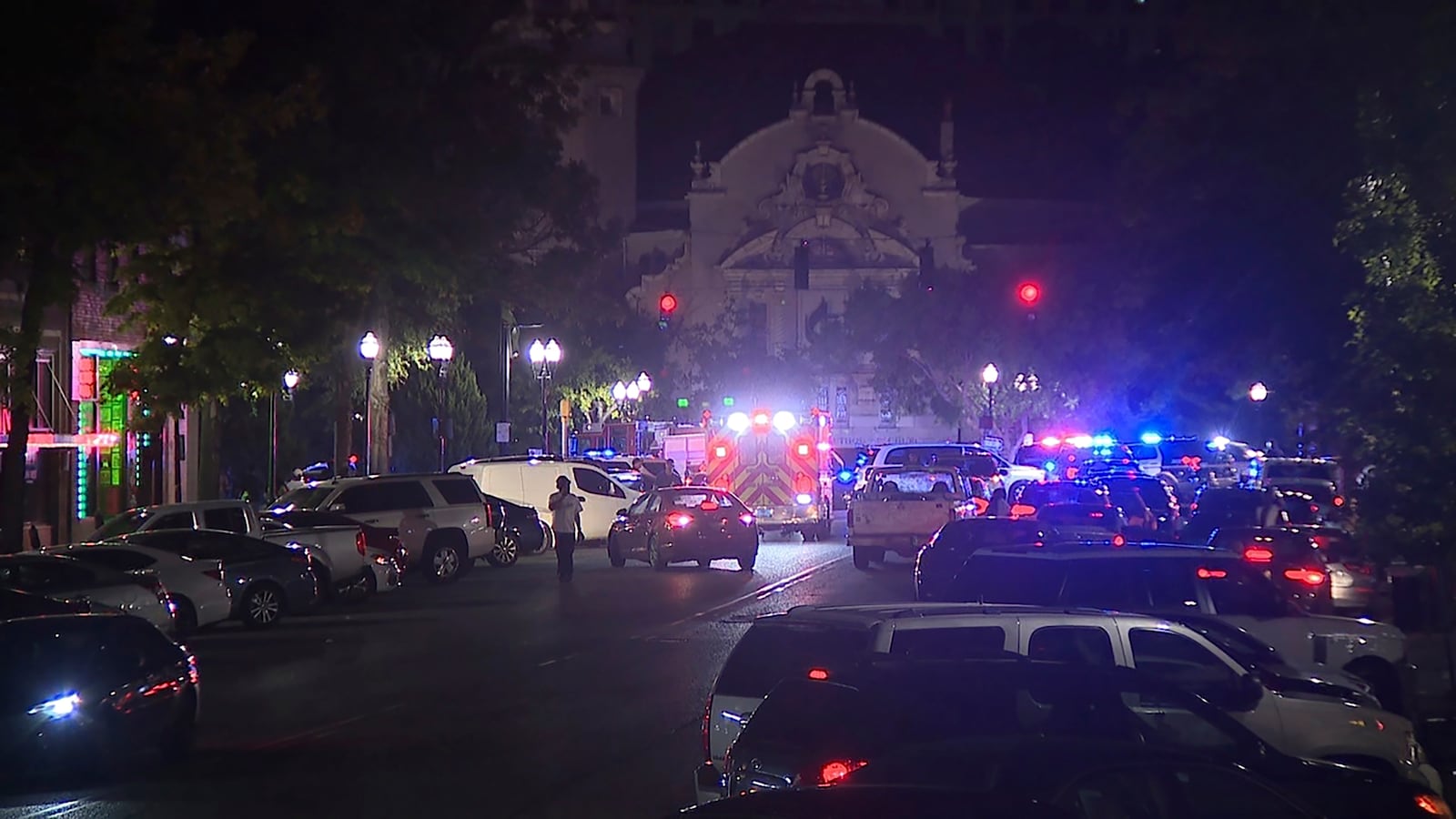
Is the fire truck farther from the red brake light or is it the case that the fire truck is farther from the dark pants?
the red brake light

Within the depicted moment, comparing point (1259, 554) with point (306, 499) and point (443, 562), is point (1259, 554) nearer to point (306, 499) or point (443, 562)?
point (443, 562)

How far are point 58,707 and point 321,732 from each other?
108 inches

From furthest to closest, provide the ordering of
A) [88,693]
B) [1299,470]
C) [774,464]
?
[1299,470], [774,464], [88,693]

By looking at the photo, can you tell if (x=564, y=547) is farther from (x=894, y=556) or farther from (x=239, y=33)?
(x=239, y=33)

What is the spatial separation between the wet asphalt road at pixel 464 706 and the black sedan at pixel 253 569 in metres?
0.39

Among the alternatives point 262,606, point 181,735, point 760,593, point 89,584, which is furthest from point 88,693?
point 760,593

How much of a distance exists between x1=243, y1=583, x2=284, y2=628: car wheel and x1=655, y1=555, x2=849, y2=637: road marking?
567 cm

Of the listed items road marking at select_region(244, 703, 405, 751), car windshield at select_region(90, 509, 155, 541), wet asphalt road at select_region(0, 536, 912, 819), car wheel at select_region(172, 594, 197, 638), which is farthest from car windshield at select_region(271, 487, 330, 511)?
road marking at select_region(244, 703, 405, 751)

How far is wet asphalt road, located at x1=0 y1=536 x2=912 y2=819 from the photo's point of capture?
1181 centimetres

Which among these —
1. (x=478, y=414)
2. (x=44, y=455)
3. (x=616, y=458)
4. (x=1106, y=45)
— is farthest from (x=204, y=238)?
(x=1106, y=45)

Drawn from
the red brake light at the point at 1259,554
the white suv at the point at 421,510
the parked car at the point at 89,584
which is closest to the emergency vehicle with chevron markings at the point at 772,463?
the white suv at the point at 421,510

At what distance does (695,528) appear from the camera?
3272 cm

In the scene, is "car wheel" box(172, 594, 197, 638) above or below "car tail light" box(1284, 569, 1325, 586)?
below

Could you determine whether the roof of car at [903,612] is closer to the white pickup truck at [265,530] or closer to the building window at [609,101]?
the white pickup truck at [265,530]
